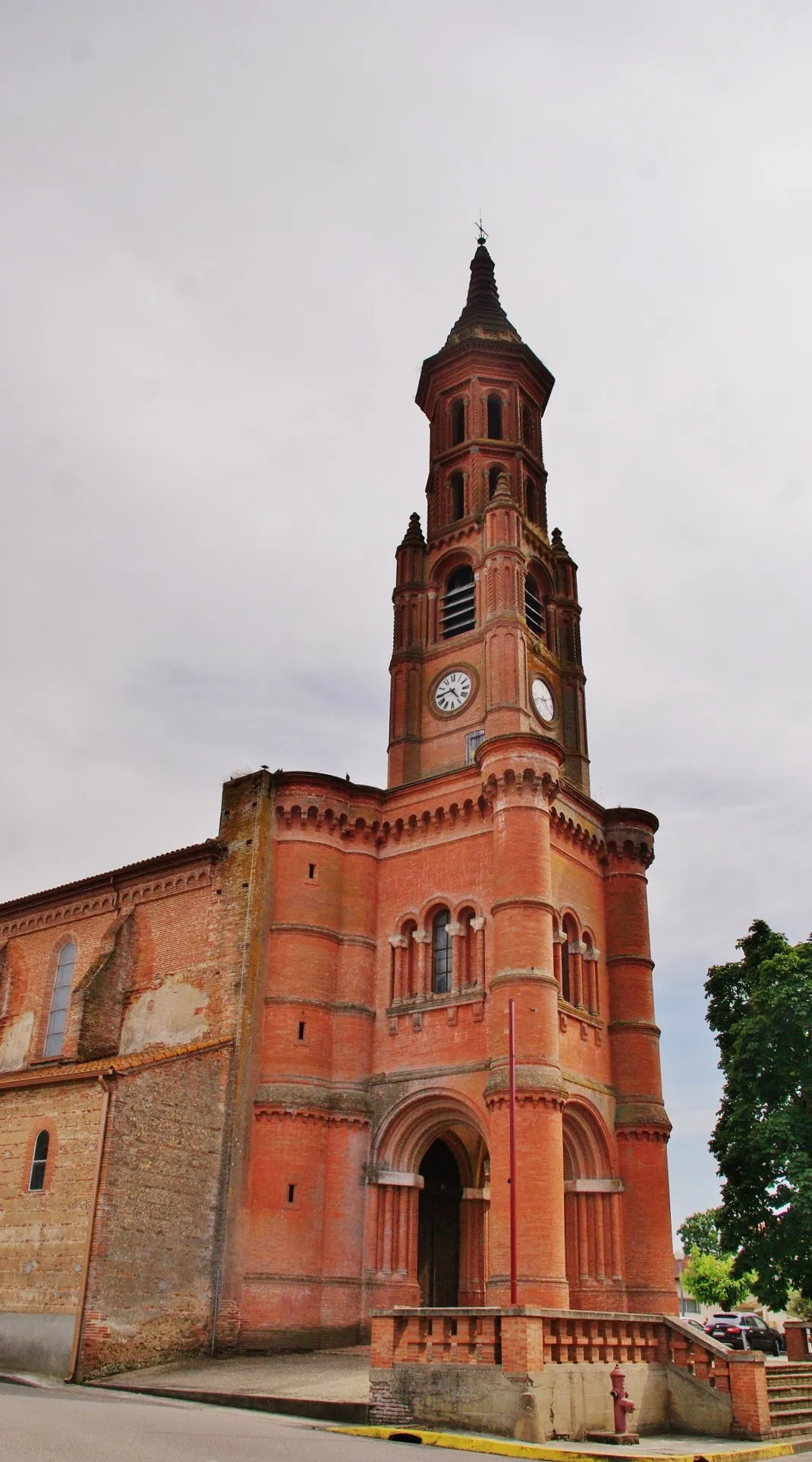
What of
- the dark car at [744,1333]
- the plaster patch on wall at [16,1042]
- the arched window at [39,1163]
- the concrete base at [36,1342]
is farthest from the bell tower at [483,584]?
the dark car at [744,1333]

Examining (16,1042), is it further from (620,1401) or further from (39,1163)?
(620,1401)

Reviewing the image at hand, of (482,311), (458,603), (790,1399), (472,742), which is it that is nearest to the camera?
(790,1399)

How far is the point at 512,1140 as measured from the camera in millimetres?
22812

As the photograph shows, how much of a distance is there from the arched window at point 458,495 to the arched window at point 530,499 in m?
1.99

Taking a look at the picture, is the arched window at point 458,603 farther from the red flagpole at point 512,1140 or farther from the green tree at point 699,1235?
the green tree at point 699,1235

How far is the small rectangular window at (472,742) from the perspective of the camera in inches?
1240

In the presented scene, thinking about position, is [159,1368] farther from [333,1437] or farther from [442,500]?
[442,500]

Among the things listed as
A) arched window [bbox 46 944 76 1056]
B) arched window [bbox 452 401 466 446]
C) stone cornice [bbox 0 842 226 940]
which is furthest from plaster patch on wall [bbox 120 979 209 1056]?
arched window [bbox 452 401 466 446]

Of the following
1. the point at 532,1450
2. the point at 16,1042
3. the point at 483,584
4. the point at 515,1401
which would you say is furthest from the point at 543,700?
the point at 532,1450

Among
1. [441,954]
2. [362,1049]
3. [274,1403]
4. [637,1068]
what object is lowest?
[274,1403]

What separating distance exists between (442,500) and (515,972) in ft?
55.7

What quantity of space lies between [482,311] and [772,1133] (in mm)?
28208

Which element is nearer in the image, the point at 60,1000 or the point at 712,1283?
the point at 60,1000

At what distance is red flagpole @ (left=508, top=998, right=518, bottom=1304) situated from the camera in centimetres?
2148
